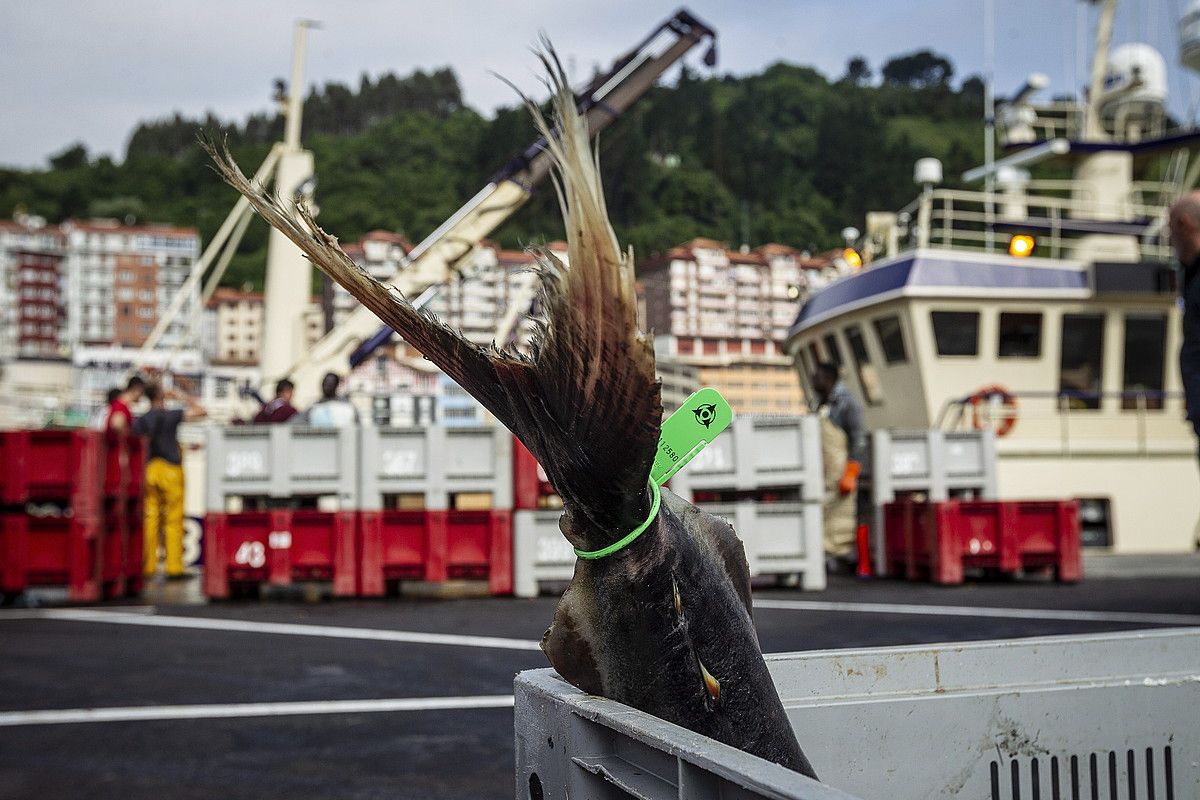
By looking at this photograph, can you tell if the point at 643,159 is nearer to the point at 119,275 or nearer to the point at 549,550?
the point at 549,550

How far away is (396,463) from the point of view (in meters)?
9.77

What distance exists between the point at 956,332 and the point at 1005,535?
6233mm

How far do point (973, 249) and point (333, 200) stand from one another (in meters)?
27.7

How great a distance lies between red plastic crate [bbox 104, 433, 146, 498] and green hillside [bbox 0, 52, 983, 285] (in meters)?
2.36

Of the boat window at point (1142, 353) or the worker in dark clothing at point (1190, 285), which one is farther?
the boat window at point (1142, 353)

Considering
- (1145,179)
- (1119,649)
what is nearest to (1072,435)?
(1145,179)

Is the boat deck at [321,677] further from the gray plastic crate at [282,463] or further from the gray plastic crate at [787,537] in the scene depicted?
the gray plastic crate at [282,463]

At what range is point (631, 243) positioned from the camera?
→ 4.00 ft

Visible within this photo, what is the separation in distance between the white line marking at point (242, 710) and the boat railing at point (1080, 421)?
11893mm

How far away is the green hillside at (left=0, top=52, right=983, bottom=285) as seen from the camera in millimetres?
4496

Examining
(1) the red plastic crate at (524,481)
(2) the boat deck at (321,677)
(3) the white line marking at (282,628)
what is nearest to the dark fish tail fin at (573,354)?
(2) the boat deck at (321,677)

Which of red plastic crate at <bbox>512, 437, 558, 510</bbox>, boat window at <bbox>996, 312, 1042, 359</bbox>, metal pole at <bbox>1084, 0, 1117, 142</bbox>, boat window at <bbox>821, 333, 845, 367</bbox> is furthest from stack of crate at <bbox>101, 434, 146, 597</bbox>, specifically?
metal pole at <bbox>1084, 0, 1117, 142</bbox>

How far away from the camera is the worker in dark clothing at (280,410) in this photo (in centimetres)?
1123

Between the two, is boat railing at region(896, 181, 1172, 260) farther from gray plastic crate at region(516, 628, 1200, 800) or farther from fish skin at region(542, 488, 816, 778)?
fish skin at region(542, 488, 816, 778)
